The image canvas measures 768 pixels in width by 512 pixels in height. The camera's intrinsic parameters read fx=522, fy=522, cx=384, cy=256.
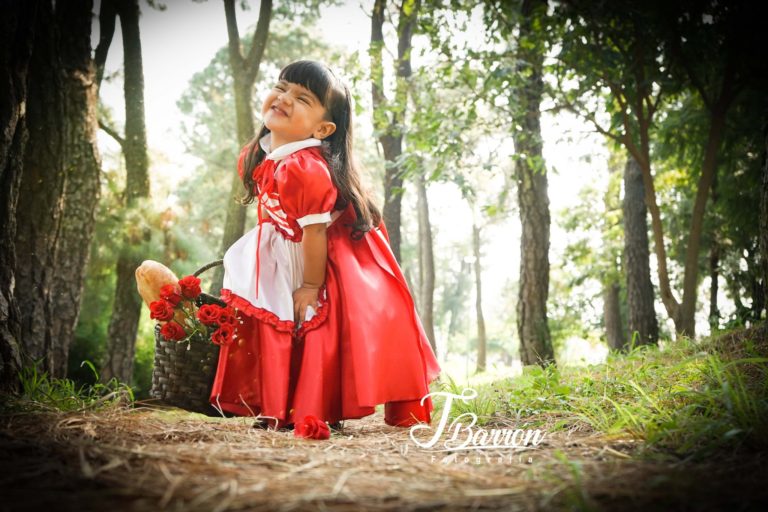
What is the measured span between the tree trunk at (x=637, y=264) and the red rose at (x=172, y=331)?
5135 millimetres

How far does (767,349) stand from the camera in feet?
7.32

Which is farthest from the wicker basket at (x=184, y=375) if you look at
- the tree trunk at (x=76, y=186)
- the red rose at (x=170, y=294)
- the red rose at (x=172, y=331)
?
the tree trunk at (x=76, y=186)

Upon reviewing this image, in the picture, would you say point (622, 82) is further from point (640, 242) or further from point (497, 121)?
point (640, 242)

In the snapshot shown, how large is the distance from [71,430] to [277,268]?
1098 millimetres

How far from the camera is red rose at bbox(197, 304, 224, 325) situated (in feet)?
7.34

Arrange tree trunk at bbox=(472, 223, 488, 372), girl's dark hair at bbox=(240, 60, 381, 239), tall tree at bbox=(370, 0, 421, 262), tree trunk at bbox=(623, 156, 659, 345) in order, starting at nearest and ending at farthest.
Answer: girl's dark hair at bbox=(240, 60, 381, 239) → tall tree at bbox=(370, 0, 421, 262) → tree trunk at bbox=(623, 156, 659, 345) → tree trunk at bbox=(472, 223, 488, 372)

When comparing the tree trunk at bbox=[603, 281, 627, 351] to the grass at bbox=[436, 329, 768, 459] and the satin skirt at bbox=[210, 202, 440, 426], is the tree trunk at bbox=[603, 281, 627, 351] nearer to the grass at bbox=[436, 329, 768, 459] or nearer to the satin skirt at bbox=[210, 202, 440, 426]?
the grass at bbox=[436, 329, 768, 459]

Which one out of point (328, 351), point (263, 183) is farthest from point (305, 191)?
point (328, 351)

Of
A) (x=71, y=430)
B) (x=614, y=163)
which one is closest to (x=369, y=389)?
(x=71, y=430)

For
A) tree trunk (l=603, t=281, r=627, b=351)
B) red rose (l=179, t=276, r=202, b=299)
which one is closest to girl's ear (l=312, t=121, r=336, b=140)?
red rose (l=179, t=276, r=202, b=299)

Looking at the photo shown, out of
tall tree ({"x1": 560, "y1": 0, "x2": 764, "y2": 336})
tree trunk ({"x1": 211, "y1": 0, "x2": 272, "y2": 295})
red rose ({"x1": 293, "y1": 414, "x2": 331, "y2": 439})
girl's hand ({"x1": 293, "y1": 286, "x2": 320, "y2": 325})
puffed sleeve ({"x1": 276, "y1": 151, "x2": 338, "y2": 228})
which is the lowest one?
red rose ({"x1": 293, "y1": 414, "x2": 331, "y2": 439})

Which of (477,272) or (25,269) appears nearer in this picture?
(25,269)

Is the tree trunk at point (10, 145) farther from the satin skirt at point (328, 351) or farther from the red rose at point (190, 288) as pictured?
the satin skirt at point (328, 351)

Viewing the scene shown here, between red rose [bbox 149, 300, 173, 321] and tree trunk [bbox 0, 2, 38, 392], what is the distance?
0.50 meters
